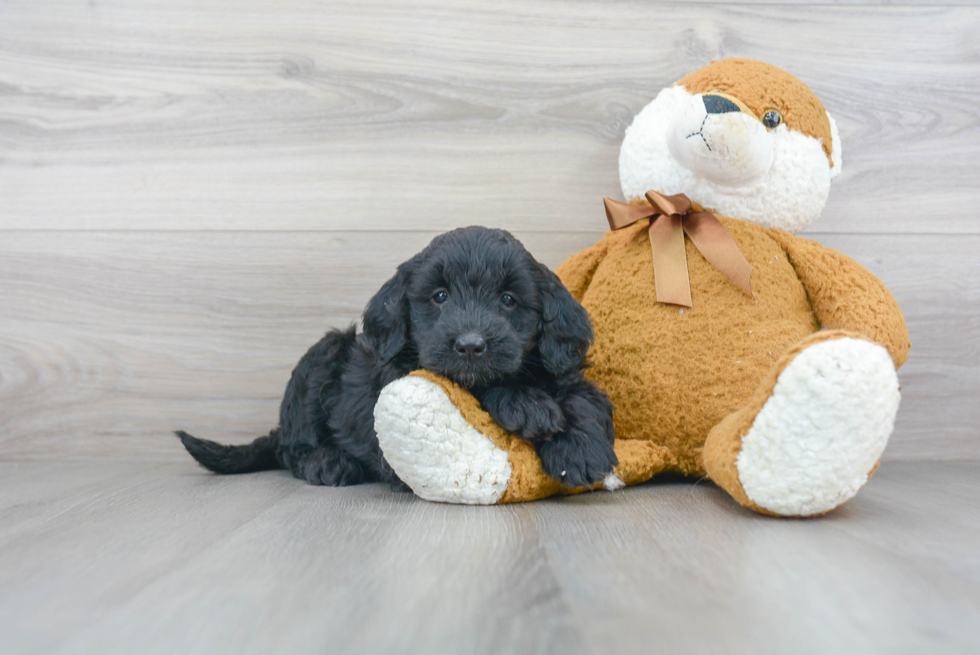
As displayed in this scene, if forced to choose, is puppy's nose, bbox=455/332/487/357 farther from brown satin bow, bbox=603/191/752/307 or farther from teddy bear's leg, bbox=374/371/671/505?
brown satin bow, bbox=603/191/752/307

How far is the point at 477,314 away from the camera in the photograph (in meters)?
1.17

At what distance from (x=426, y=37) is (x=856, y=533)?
4.89 ft

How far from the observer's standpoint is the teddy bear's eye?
1.36 m

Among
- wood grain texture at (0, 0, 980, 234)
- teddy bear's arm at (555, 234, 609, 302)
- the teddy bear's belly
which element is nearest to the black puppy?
the teddy bear's belly

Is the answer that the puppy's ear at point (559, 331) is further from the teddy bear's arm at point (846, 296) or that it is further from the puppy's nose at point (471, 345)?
the teddy bear's arm at point (846, 296)

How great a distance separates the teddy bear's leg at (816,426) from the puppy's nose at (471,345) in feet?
1.34

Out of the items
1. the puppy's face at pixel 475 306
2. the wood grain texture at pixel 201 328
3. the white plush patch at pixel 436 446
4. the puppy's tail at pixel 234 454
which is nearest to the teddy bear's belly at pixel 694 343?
the puppy's face at pixel 475 306

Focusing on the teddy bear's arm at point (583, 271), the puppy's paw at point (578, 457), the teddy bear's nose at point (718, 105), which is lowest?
the puppy's paw at point (578, 457)

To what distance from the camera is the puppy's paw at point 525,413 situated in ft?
3.76

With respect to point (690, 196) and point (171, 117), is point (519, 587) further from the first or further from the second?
point (171, 117)

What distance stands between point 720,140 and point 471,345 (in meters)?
0.60

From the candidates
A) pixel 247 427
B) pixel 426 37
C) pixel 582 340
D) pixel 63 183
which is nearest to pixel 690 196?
pixel 582 340

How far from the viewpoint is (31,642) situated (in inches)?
25.1

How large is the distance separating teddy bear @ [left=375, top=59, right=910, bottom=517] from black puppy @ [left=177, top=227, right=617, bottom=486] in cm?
5
